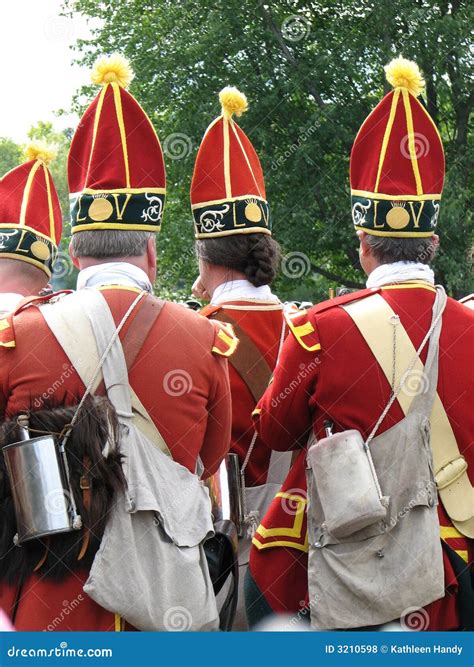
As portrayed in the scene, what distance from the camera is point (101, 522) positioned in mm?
3176

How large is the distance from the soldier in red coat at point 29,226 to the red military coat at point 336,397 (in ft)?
5.81

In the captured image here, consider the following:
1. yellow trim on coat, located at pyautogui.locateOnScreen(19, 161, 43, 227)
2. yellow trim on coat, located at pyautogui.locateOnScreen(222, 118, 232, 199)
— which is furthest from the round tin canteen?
yellow trim on coat, located at pyautogui.locateOnScreen(19, 161, 43, 227)

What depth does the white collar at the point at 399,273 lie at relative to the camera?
3959mm

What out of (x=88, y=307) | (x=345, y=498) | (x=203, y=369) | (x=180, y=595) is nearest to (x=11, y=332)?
(x=88, y=307)

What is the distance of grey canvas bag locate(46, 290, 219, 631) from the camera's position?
313 centimetres

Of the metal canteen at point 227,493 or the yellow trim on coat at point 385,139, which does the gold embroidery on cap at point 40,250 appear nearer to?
the metal canteen at point 227,493

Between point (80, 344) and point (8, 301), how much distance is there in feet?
5.91

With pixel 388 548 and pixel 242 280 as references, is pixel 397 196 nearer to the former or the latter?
pixel 242 280

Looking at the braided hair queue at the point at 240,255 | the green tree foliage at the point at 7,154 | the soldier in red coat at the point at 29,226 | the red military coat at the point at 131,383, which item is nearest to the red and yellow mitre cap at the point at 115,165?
the red military coat at the point at 131,383

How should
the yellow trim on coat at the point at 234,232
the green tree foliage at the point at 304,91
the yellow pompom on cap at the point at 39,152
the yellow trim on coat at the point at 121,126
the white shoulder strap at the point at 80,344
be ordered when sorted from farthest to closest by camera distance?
the green tree foliage at the point at 304,91 → the yellow pompom on cap at the point at 39,152 → the yellow trim on coat at the point at 234,232 → the yellow trim on coat at the point at 121,126 → the white shoulder strap at the point at 80,344

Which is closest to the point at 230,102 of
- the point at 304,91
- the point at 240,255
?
the point at 240,255

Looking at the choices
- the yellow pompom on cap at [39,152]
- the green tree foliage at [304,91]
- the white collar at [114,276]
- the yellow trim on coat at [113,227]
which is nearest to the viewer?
the white collar at [114,276]

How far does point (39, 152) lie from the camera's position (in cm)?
572

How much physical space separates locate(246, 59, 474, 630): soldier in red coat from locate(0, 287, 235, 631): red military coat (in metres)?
0.37
